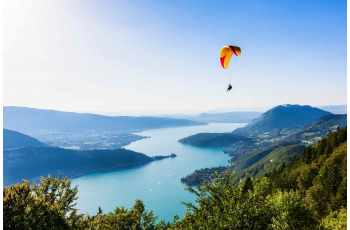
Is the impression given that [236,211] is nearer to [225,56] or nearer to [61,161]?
[225,56]

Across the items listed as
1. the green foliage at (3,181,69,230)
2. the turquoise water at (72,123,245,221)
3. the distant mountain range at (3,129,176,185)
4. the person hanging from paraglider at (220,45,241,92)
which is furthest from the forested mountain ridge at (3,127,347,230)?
the distant mountain range at (3,129,176,185)

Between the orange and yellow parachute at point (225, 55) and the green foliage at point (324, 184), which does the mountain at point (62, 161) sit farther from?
the orange and yellow parachute at point (225, 55)

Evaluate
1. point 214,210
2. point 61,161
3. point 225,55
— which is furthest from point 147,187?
point 214,210

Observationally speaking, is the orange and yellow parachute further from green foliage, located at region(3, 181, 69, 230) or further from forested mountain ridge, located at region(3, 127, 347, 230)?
green foliage, located at region(3, 181, 69, 230)

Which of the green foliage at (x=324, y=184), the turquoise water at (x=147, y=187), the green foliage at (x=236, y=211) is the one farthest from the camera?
the turquoise water at (x=147, y=187)

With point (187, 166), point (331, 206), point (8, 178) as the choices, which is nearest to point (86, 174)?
point (8, 178)

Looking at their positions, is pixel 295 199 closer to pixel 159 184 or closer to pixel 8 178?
pixel 159 184

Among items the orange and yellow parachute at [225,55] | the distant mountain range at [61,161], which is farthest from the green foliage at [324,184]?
the distant mountain range at [61,161]

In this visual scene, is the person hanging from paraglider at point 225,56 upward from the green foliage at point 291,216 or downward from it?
upward
